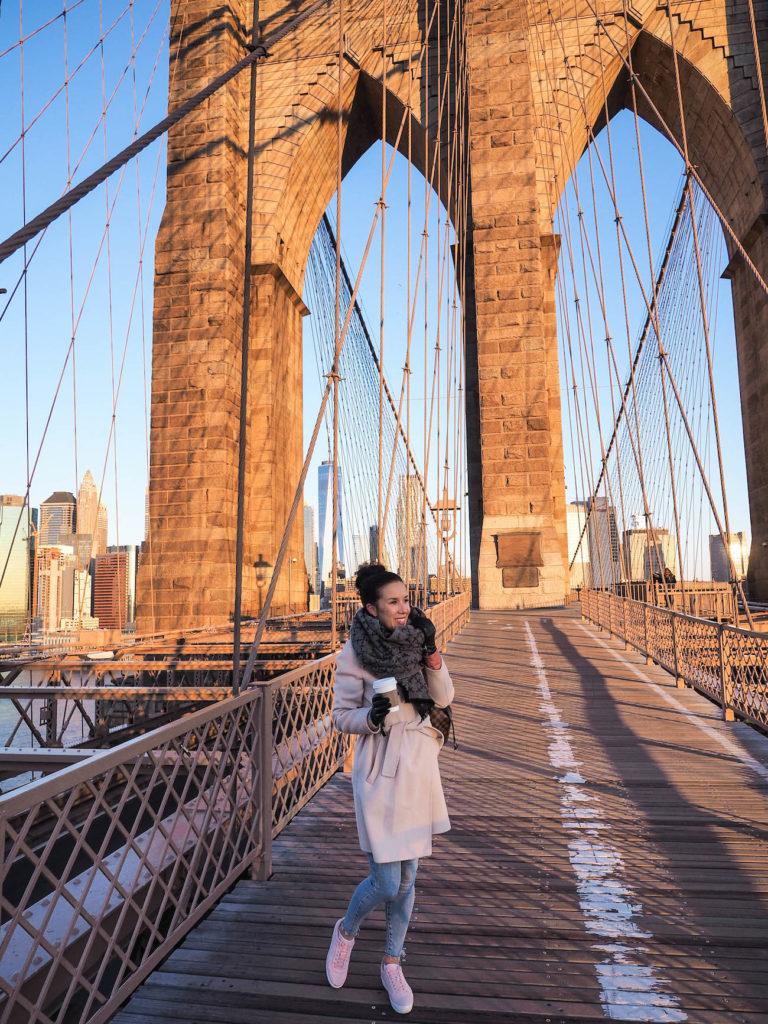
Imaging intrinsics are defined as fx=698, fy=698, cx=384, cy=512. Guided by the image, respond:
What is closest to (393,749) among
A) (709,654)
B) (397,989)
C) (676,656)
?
(397,989)

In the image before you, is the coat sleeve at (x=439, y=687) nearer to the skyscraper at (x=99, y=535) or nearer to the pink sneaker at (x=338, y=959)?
the pink sneaker at (x=338, y=959)

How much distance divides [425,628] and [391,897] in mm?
730

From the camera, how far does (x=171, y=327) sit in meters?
14.9

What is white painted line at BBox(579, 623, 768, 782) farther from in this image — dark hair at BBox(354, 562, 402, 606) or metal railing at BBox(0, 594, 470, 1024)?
dark hair at BBox(354, 562, 402, 606)

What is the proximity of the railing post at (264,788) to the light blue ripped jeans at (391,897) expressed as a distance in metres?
0.89

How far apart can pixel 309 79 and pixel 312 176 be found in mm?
2141

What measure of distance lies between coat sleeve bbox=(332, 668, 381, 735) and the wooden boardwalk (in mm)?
744

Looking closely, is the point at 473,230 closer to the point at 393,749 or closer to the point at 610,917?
the point at 610,917

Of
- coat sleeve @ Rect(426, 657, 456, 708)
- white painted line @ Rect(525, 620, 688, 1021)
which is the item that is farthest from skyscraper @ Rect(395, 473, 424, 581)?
coat sleeve @ Rect(426, 657, 456, 708)

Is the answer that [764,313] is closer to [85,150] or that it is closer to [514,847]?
[85,150]

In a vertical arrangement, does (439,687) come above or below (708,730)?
above

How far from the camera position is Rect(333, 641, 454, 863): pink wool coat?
184 centimetres

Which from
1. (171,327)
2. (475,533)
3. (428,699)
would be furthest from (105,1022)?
(475,533)

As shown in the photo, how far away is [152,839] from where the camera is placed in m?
2.03
